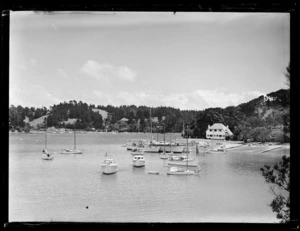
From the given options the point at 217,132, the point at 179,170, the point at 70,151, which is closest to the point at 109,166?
the point at 70,151

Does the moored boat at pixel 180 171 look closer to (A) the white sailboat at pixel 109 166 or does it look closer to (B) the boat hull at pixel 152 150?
(B) the boat hull at pixel 152 150

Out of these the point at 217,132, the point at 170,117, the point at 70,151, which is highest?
the point at 170,117

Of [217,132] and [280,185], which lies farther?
[217,132]

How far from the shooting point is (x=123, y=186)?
2320 mm

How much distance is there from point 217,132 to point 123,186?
2.53 feet

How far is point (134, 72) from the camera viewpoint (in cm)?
220

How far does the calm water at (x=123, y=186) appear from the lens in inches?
64.6

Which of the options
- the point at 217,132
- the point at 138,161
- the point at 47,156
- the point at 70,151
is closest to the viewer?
the point at 217,132

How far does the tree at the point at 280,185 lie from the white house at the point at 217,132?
1.74 ft

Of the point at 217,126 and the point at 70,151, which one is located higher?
the point at 217,126

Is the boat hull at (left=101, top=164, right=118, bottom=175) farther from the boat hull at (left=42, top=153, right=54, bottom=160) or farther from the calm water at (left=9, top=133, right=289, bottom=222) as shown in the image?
the boat hull at (left=42, top=153, right=54, bottom=160)

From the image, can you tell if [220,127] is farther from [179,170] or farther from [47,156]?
[47,156]

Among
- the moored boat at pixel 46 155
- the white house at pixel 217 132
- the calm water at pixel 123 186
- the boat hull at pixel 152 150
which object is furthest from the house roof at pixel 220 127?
the moored boat at pixel 46 155
